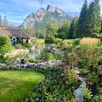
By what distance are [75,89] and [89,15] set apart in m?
40.2

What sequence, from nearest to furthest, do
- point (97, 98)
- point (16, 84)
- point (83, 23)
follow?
point (97, 98)
point (16, 84)
point (83, 23)

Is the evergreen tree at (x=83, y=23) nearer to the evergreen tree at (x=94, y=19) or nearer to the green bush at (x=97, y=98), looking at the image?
the evergreen tree at (x=94, y=19)

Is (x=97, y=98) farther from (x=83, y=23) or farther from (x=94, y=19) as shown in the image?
(x=83, y=23)

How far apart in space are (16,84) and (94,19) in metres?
38.1

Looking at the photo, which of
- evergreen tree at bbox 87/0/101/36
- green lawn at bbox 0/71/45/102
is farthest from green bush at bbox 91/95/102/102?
evergreen tree at bbox 87/0/101/36

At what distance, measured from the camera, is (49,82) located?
359 inches

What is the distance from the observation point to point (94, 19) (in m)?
45.8

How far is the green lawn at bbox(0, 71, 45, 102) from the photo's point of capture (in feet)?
27.4

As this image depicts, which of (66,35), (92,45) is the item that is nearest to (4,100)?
(92,45)

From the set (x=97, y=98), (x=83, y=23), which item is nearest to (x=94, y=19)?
(x=83, y=23)

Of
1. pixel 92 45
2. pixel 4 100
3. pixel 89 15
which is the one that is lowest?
pixel 4 100

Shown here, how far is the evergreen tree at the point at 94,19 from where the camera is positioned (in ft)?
148

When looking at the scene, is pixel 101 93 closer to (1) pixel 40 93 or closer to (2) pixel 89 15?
(1) pixel 40 93

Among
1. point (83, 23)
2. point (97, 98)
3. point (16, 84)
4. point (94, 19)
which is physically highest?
point (94, 19)
